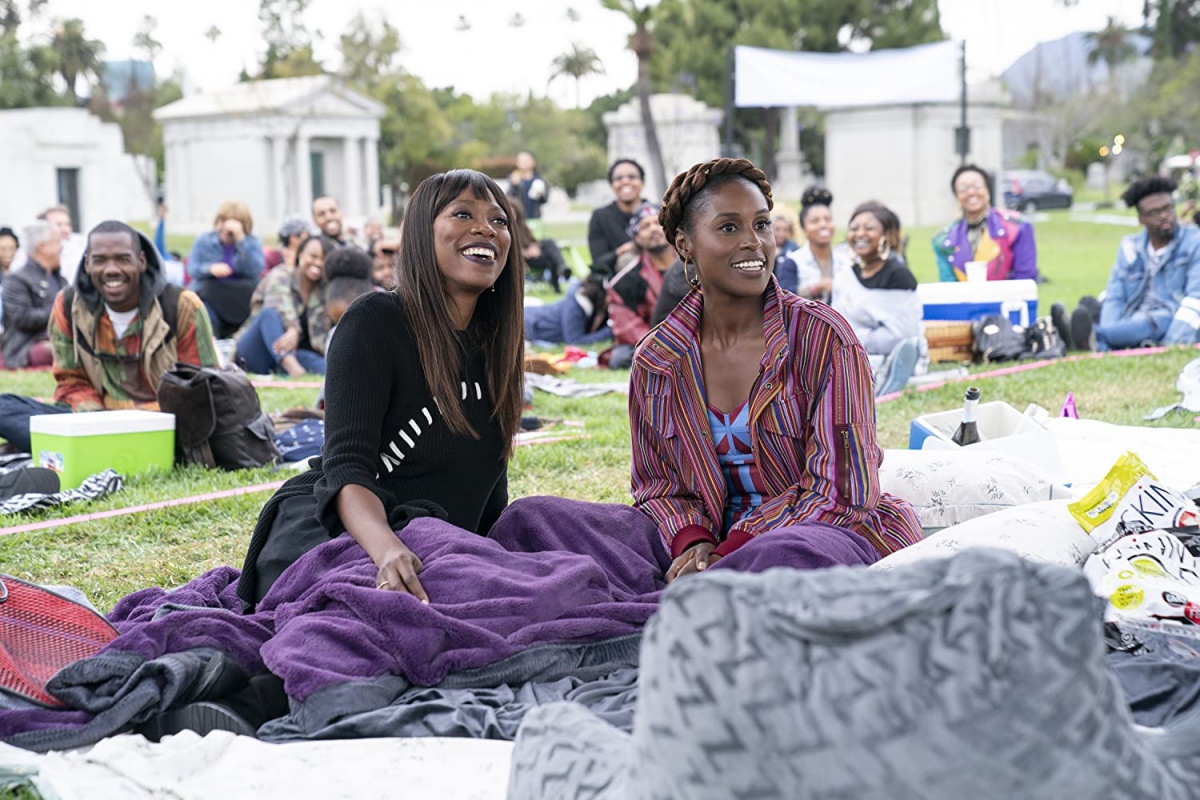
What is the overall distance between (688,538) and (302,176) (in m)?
34.6

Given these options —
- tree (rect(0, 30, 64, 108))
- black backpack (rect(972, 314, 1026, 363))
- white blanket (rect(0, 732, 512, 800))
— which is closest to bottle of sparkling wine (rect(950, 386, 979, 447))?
white blanket (rect(0, 732, 512, 800))

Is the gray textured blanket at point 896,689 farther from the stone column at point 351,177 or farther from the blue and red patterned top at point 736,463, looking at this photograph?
the stone column at point 351,177

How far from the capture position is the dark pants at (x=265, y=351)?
424 inches

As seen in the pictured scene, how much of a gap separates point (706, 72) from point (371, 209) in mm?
11759

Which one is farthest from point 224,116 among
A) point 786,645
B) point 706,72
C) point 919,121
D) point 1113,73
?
point 1113,73

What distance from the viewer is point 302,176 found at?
122 ft

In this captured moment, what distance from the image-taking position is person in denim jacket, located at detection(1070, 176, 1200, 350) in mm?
10203

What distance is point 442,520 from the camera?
391 cm

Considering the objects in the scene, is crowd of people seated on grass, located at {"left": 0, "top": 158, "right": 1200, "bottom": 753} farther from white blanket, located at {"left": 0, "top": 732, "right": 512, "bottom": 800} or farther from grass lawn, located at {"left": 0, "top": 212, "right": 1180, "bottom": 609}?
grass lawn, located at {"left": 0, "top": 212, "right": 1180, "bottom": 609}

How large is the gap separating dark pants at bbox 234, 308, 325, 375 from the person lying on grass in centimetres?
341

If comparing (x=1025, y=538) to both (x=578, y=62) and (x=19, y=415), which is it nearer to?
(x=19, y=415)

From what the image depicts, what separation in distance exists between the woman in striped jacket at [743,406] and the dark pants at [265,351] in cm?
687

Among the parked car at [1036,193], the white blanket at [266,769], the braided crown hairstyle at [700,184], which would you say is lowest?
the white blanket at [266,769]

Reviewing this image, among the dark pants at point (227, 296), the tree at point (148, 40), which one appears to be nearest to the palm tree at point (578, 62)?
the tree at point (148, 40)
